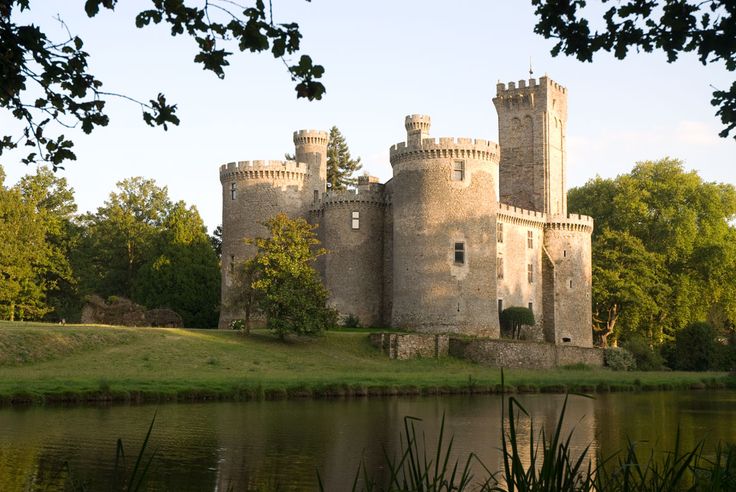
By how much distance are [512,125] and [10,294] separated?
26.6 metres

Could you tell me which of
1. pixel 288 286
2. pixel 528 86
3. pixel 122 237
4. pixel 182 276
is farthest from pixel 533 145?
pixel 122 237

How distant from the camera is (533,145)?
49.8m

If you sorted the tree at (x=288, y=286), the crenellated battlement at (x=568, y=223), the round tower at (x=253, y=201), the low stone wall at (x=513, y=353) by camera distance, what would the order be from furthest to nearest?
the crenellated battlement at (x=568, y=223), the round tower at (x=253, y=201), the low stone wall at (x=513, y=353), the tree at (x=288, y=286)

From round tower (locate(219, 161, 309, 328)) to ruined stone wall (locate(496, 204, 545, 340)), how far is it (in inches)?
385

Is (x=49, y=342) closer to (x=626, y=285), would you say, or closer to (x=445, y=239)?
(x=445, y=239)

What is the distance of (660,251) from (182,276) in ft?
88.4

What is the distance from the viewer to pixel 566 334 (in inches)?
1847

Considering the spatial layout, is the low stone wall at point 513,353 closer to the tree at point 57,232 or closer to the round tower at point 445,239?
the round tower at point 445,239

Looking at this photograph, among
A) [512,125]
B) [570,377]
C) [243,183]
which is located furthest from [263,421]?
[512,125]

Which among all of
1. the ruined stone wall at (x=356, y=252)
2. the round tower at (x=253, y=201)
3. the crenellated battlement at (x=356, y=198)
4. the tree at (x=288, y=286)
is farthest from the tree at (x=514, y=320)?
the round tower at (x=253, y=201)

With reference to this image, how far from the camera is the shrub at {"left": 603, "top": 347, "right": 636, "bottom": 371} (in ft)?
140

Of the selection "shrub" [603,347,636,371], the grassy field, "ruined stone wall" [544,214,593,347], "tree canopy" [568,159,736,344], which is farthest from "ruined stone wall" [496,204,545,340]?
the grassy field

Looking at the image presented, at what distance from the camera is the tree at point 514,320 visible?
43.8 m

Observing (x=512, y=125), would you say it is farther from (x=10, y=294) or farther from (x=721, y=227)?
(x=10, y=294)
